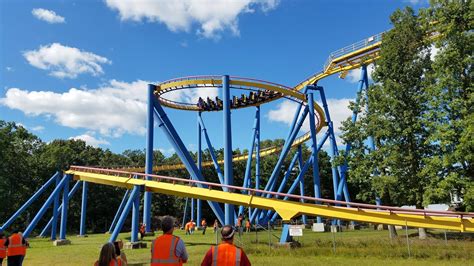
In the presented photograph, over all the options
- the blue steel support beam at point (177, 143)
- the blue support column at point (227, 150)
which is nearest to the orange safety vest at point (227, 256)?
the blue support column at point (227, 150)

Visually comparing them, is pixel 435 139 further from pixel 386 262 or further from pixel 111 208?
pixel 111 208

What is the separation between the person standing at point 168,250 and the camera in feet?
14.8

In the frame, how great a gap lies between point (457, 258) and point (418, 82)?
389 inches

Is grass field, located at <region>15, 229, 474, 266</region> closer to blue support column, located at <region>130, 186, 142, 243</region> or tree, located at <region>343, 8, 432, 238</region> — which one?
blue support column, located at <region>130, 186, 142, 243</region>

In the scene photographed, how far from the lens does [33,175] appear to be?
52.0 metres

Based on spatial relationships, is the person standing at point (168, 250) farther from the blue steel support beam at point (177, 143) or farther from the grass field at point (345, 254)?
the blue steel support beam at point (177, 143)

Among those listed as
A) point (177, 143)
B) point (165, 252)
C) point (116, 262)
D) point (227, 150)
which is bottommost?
point (116, 262)

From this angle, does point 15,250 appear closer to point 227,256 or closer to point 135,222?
point 227,256

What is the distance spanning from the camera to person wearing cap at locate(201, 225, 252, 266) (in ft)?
12.8

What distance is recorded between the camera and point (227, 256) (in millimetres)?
3914

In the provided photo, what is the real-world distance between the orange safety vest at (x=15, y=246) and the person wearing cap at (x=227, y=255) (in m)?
7.47

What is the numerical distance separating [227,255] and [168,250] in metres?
0.93

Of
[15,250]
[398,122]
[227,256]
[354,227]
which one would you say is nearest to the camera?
[227,256]

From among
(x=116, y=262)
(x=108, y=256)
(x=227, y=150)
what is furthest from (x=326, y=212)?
(x=108, y=256)
